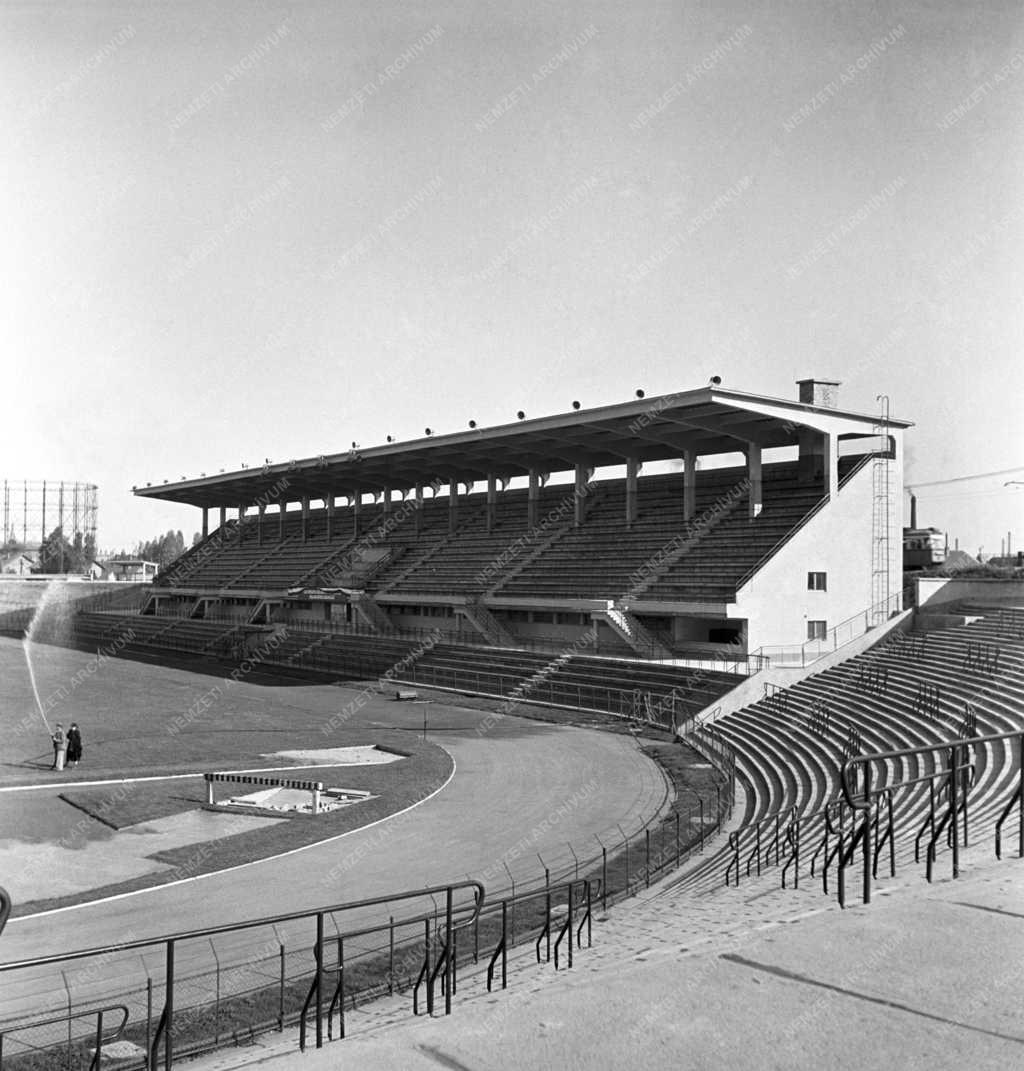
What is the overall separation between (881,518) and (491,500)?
25.5 metres

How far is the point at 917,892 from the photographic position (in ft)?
25.7

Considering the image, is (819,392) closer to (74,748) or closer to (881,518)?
(881,518)

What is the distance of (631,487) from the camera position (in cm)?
5288

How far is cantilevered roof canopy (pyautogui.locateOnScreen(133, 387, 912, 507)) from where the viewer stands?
43594 mm

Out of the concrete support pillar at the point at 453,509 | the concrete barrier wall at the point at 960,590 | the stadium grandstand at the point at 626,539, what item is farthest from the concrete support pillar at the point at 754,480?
the concrete support pillar at the point at 453,509

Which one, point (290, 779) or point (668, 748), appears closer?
point (290, 779)

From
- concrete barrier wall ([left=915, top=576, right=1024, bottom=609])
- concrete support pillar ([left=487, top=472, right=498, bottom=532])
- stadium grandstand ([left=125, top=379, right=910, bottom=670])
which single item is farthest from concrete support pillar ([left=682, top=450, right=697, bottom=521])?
concrete support pillar ([left=487, top=472, right=498, bottom=532])

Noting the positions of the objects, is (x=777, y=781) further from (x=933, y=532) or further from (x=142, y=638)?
(x=142, y=638)

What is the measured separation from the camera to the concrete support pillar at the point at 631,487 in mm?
52656

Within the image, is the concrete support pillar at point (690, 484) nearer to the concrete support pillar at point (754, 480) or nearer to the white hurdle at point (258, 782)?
the concrete support pillar at point (754, 480)

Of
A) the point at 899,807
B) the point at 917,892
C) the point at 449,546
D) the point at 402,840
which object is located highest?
the point at 449,546

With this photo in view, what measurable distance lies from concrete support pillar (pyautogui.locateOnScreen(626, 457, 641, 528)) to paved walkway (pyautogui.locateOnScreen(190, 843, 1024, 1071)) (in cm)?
4560

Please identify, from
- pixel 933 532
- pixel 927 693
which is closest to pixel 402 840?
pixel 927 693

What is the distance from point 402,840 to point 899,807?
364 inches
